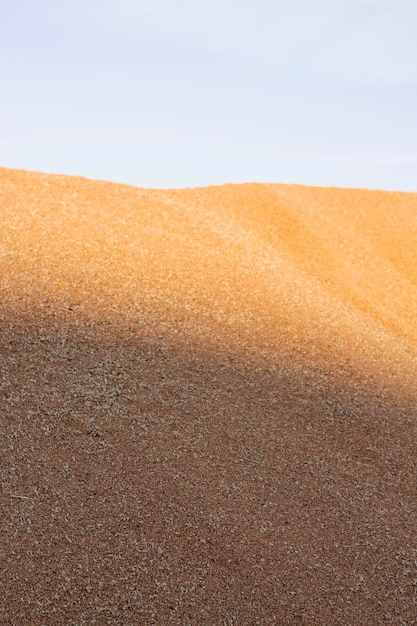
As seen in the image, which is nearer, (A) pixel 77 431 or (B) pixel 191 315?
(A) pixel 77 431

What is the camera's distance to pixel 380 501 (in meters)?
5.02

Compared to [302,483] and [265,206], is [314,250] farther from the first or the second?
[302,483]

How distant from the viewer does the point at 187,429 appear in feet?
17.4

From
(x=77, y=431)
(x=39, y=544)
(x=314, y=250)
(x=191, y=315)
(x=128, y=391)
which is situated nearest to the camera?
(x=39, y=544)

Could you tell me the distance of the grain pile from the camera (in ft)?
12.8

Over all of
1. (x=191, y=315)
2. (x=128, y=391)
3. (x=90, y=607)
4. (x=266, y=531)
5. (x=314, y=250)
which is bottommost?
(x=90, y=607)

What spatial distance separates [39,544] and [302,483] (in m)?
1.96

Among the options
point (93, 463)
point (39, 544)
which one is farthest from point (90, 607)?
point (93, 463)

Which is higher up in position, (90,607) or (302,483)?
(302,483)

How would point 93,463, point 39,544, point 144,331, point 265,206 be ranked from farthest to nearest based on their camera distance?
point 265,206 → point 144,331 → point 93,463 → point 39,544

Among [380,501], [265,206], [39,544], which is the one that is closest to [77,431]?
[39,544]

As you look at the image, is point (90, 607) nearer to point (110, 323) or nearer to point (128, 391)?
point (128, 391)

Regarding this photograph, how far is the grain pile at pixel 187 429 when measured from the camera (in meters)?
3.91

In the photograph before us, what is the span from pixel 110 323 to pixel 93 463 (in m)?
2.38
